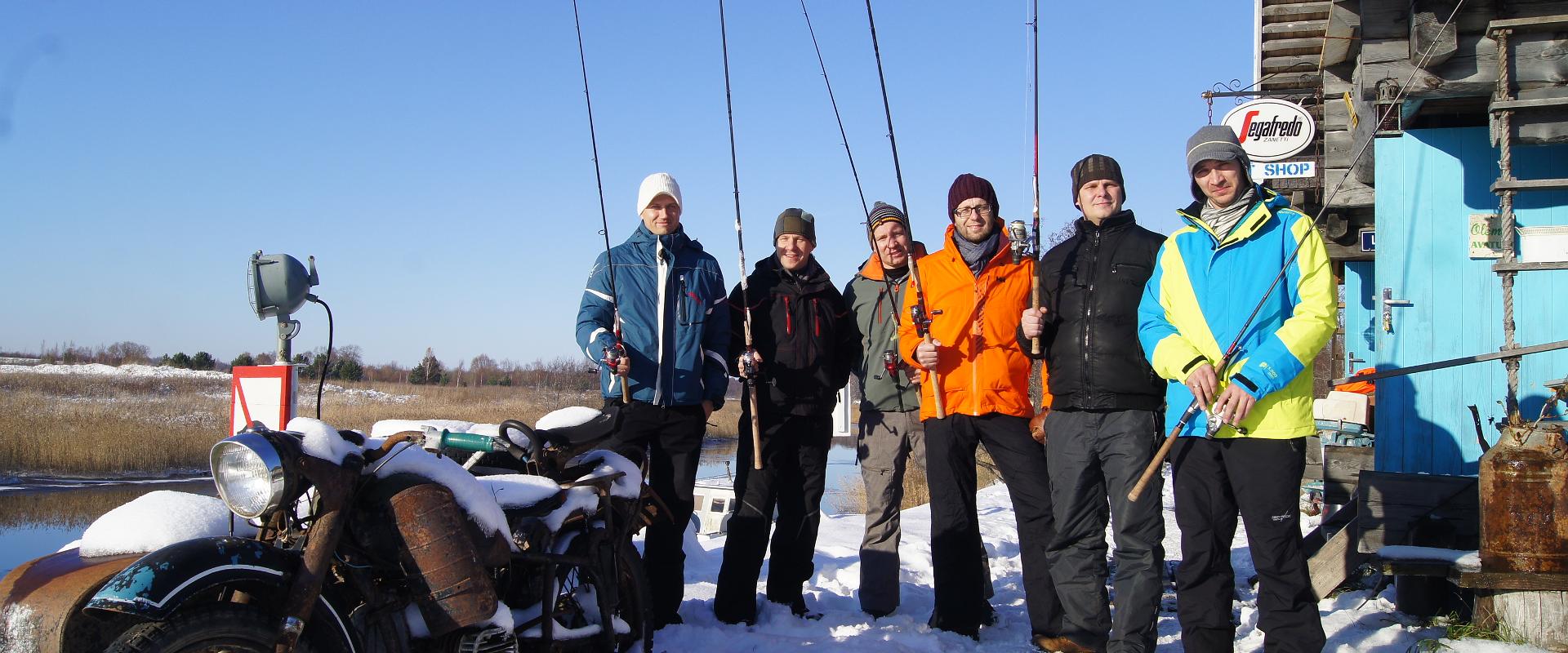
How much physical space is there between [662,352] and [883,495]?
1.29 meters

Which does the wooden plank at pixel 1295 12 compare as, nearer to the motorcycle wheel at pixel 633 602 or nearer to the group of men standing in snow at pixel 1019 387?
the group of men standing in snow at pixel 1019 387

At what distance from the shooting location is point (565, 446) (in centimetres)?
362

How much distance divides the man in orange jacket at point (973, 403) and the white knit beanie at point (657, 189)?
→ 123 cm

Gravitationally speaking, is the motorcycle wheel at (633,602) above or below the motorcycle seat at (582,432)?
below

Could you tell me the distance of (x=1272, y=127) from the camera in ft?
30.4

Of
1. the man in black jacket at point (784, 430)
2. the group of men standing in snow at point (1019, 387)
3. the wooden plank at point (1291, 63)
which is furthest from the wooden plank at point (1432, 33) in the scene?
the wooden plank at point (1291, 63)

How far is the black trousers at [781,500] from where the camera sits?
4785 millimetres

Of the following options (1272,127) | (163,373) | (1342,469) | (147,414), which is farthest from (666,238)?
(163,373)

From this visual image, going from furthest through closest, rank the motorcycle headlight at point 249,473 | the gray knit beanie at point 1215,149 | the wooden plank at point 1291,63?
the wooden plank at point 1291,63, the gray knit beanie at point 1215,149, the motorcycle headlight at point 249,473

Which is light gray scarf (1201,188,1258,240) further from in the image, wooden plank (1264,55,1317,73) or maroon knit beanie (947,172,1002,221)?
wooden plank (1264,55,1317,73)

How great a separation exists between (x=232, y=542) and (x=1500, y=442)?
4446 mm

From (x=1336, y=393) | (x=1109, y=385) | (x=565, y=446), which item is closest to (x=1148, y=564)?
(x=1109, y=385)

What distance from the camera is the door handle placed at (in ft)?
17.5

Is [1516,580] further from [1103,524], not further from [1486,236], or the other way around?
[1486,236]
